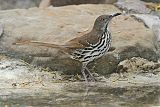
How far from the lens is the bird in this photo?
704 centimetres

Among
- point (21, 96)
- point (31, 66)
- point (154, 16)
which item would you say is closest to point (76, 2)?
point (154, 16)

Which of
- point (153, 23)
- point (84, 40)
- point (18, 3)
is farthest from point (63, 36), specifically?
point (18, 3)

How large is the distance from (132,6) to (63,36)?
94.8 inches

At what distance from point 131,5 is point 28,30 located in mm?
2503

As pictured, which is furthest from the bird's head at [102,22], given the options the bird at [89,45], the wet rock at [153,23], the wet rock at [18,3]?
the wet rock at [18,3]

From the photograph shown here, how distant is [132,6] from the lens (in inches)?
391

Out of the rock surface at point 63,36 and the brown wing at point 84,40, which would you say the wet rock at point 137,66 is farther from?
the brown wing at point 84,40

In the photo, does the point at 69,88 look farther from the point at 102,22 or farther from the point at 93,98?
the point at 102,22

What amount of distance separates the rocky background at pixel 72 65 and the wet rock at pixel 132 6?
65 centimetres

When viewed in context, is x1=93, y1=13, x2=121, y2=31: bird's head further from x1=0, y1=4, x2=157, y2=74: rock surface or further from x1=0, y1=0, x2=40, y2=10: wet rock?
x1=0, y1=0, x2=40, y2=10: wet rock

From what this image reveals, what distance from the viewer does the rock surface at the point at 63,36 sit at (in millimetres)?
7473

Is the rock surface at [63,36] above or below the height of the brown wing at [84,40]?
below

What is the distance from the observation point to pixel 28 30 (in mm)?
8102

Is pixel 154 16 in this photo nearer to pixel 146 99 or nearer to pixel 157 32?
pixel 157 32
